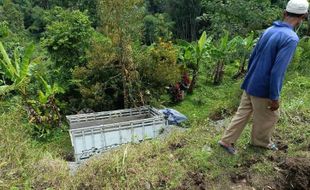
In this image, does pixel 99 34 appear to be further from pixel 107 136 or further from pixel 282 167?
pixel 282 167

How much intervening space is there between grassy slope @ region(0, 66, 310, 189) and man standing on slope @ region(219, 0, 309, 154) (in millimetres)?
260

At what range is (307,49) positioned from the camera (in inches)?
455

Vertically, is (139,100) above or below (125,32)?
below

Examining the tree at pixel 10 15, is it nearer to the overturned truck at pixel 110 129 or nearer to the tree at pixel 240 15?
the tree at pixel 240 15

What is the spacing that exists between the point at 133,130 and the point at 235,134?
3252 millimetres

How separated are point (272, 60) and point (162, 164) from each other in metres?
1.65

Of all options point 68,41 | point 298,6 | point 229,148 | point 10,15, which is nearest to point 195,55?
point 68,41

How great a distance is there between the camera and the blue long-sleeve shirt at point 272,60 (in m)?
3.57

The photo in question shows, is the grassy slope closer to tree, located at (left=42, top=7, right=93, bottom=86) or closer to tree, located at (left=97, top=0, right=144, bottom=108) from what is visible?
tree, located at (left=97, top=0, right=144, bottom=108)

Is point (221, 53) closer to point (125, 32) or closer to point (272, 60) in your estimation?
point (125, 32)

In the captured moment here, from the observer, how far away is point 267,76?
376 centimetres

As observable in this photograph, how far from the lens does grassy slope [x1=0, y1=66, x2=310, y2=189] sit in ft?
12.5

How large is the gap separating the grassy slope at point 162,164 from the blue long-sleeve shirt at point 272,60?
833 millimetres

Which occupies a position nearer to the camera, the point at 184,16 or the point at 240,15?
the point at 240,15
